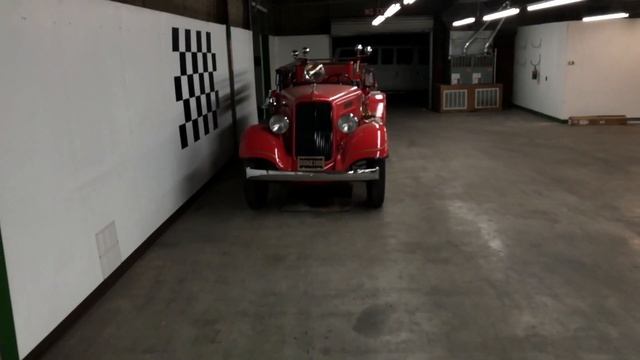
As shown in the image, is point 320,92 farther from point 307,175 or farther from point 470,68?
point 470,68

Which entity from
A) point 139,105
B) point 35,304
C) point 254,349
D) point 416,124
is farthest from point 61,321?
point 416,124

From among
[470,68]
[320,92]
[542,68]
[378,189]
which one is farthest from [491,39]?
[378,189]

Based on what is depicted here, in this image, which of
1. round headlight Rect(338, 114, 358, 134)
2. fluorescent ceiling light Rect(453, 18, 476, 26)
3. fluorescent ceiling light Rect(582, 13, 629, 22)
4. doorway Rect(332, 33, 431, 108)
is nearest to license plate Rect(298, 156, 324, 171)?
round headlight Rect(338, 114, 358, 134)

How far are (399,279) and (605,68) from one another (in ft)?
28.5

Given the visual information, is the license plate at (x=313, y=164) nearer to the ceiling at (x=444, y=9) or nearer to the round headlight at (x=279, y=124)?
the round headlight at (x=279, y=124)

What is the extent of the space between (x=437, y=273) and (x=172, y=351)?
1.86 m

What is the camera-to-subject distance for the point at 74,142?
10.6 ft

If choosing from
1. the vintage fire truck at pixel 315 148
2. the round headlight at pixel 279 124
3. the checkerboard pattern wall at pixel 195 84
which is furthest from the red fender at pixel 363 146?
the checkerboard pattern wall at pixel 195 84

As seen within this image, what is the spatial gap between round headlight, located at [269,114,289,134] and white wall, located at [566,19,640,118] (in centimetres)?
727

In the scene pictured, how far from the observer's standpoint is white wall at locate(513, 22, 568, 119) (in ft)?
34.3

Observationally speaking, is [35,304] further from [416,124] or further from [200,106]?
[416,124]

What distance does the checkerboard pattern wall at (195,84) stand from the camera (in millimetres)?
5230

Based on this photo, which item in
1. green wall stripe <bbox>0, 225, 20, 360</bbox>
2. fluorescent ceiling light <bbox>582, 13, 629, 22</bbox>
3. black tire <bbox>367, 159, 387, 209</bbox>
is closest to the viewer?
green wall stripe <bbox>0, 225, 20, 360</bbox>

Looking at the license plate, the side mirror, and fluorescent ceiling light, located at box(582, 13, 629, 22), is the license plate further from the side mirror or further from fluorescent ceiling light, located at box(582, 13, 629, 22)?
fluorescent ceiling light, located at box(582, 13, 629, 22)
